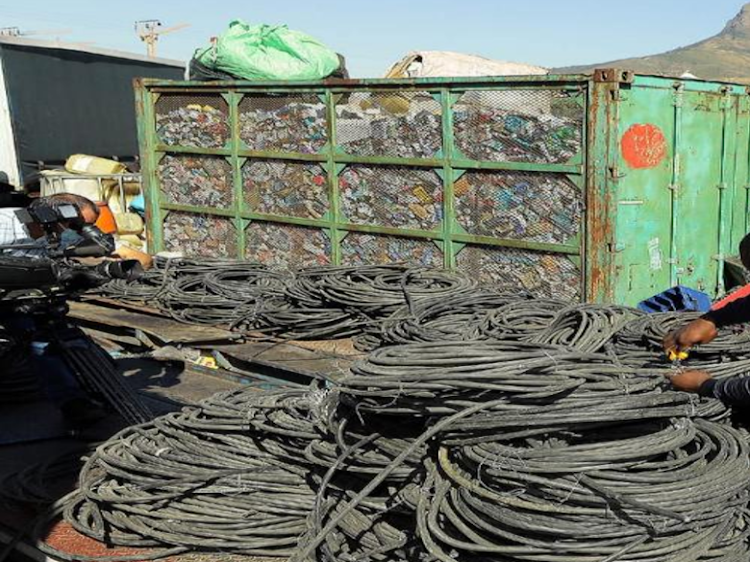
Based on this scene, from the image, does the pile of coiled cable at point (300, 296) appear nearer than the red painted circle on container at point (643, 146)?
No

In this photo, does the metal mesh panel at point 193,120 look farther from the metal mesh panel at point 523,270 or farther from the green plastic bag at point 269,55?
the metal mesh panel at point 523,270

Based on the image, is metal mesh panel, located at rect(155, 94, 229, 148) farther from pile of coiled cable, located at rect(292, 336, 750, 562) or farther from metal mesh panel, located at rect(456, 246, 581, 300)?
pile of coiled cable, located at rect(292, 336, 750, 562)

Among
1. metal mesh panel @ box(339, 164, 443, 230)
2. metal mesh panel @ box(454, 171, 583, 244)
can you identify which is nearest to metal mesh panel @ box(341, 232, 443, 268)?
metal mesh panel @ box(339, 164, 443, 230)

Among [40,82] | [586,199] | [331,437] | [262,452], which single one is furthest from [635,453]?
[40,82]

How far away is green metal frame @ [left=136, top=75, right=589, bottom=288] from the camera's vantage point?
22.3 feet

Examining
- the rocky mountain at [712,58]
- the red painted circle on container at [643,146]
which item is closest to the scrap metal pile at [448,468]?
the red painted circle on container at [643,146]

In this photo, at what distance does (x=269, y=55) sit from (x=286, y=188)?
137 centimetres

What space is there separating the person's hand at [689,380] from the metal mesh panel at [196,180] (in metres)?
5.84

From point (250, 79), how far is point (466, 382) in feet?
19.3

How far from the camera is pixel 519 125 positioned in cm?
684

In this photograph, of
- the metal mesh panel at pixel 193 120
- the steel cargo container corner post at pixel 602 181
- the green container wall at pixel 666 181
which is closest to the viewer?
the steel cargo container corner post at pixel 602 181

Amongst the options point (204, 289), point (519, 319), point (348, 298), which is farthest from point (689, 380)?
point (204, 289)

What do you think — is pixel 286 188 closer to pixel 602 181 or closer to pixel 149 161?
pixel 149 161

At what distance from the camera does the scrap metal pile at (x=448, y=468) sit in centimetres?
313
